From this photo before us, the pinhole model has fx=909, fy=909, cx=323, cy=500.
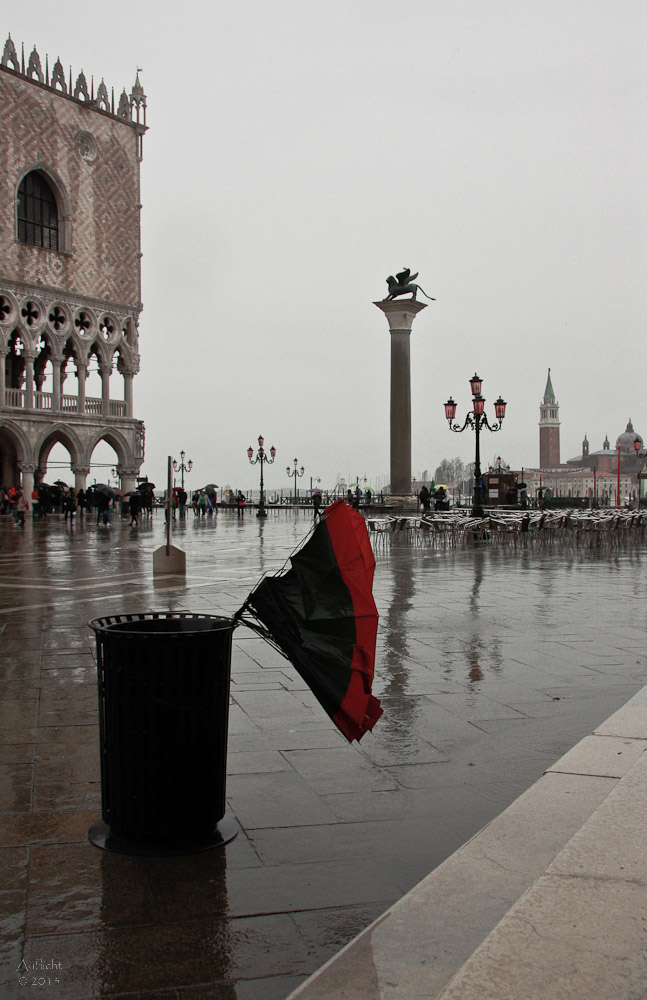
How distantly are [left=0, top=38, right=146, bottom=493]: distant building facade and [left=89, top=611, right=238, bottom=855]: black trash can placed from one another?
136 feet

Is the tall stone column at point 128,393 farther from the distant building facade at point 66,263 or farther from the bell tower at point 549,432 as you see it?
the bell tower at point 549,432

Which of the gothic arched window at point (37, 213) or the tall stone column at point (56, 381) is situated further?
the tall stone column at point (56, 381)

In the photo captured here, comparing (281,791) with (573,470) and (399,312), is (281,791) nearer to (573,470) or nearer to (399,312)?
(399,312)

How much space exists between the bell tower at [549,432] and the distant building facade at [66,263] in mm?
135706

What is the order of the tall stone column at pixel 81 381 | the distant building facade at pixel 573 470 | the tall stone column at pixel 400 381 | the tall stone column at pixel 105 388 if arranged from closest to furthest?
the tall stone column at pixel 400 381
the tall stone column at pixel 81 381
the tall stone column at pixel 105 388
the distant building facade at pixel 573 470

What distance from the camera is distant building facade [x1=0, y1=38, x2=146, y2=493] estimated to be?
4284cm

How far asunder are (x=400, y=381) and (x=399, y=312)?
2849 millimetres

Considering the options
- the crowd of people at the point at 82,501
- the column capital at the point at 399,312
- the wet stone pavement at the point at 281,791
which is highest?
the column capital at the point at 399,312

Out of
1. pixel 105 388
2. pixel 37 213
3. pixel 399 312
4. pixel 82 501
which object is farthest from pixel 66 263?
pixel 399 312

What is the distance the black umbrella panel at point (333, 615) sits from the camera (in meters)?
3.43

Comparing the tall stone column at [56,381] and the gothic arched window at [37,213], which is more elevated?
the gothic arched window at [37,213]

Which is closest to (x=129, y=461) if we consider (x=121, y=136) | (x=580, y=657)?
(x=121, y=136)

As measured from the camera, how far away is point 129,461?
48906mm

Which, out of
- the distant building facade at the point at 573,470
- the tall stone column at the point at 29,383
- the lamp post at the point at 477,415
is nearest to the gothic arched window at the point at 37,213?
the tall stone column at the point at 29,383
